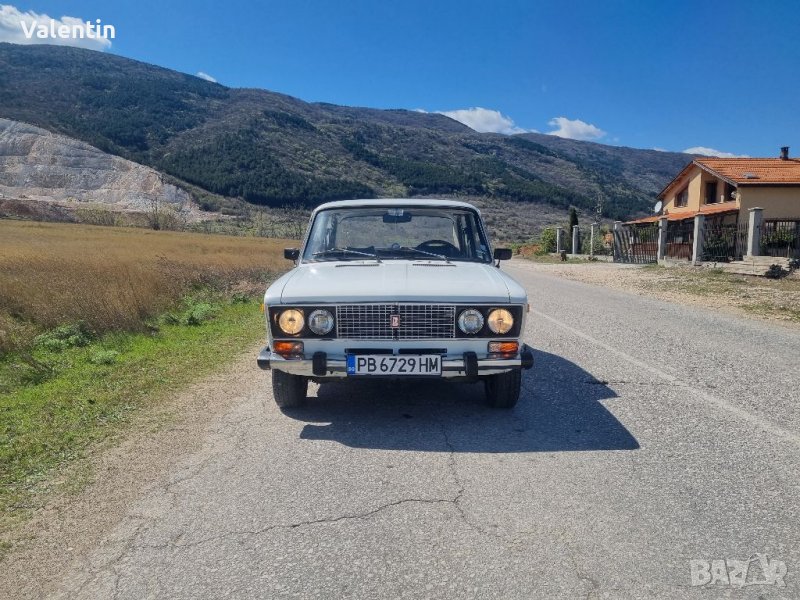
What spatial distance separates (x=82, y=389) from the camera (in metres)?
5.22

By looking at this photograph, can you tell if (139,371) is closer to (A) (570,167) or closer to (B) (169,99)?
(B) (169,99)

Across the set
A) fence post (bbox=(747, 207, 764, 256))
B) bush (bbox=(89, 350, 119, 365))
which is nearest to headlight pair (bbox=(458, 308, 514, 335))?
bush (bbox=(89, 350, 119, 365))

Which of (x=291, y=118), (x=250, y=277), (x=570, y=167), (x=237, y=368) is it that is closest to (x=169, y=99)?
(x=291, y=118)

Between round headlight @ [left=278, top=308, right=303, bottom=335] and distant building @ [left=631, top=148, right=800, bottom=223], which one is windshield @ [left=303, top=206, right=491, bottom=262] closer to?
round headlight @ [left=278, top=308, right=303, bottom=335]

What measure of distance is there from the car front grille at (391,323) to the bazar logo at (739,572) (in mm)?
2092

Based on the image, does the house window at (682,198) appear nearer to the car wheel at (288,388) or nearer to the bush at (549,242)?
the bush at (549,242)

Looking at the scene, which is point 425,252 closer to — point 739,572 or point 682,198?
point 739,572

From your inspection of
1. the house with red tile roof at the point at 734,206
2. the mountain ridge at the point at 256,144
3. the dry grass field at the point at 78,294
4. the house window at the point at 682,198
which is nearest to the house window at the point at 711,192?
the house with red tile roof at the point at 734,206

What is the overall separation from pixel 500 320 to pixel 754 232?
1915 cm

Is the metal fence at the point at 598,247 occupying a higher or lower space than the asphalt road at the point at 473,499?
higher

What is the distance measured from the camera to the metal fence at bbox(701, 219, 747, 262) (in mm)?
21859

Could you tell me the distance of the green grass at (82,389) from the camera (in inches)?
140

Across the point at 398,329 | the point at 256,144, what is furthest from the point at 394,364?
the point at 256,144

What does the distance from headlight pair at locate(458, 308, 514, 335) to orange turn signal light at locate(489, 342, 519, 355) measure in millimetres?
86
